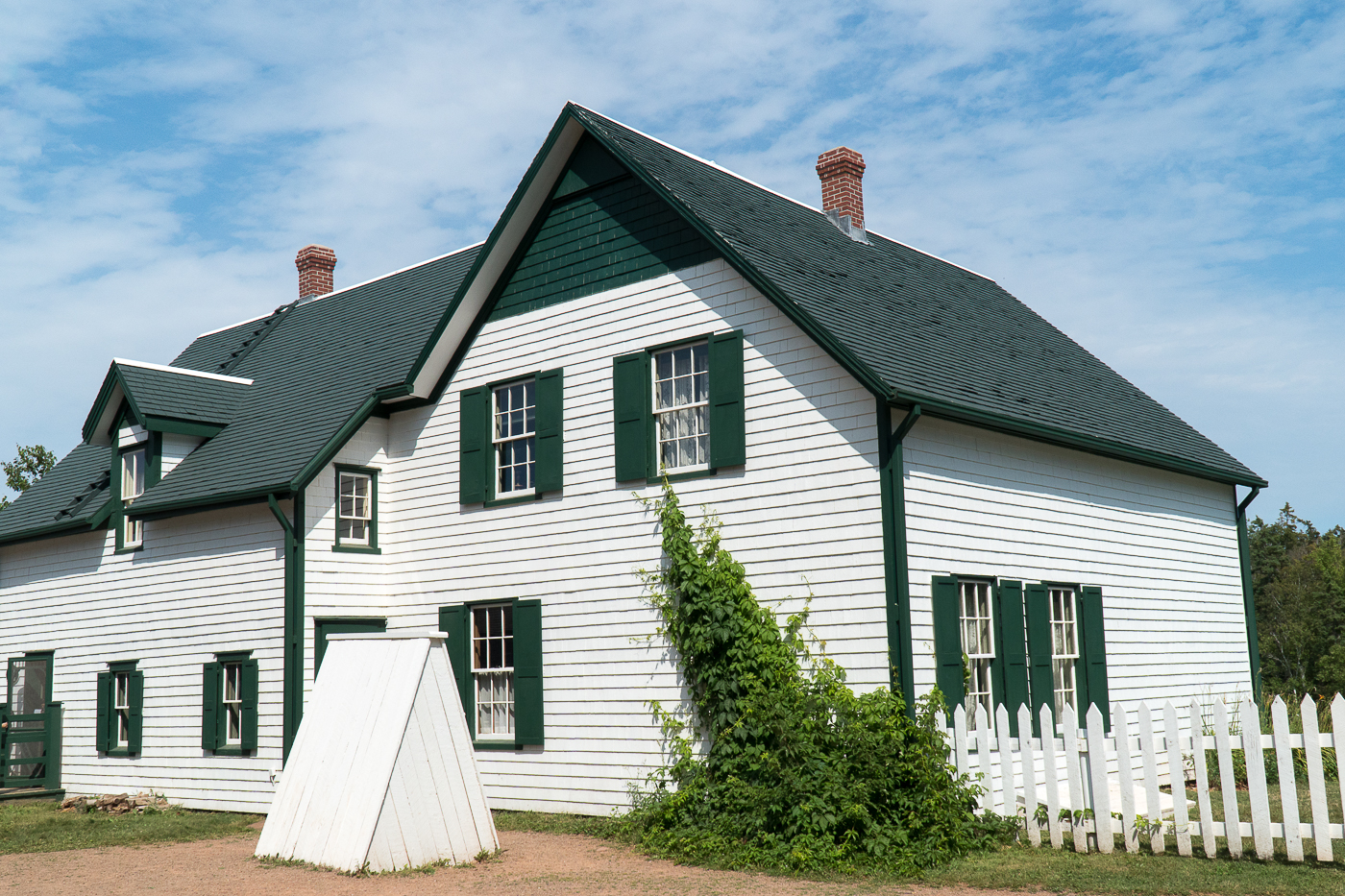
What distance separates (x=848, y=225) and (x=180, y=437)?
11.0 m

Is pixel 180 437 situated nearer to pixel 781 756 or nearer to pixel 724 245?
pixel 724 245

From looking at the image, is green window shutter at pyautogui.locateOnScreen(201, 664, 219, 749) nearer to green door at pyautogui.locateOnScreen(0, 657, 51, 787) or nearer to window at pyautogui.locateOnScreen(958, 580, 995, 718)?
green door at pyautogui.locateOnScreen(0, 657, 51, 787)

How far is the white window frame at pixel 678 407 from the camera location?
13.9 m

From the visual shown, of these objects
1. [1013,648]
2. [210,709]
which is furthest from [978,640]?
[210,709]

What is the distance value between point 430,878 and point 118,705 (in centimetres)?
1003

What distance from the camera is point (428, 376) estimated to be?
1662 cm

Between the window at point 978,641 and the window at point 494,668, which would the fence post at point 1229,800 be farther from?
the window at point 494,668

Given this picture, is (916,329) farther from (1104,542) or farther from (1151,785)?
(1151,785)

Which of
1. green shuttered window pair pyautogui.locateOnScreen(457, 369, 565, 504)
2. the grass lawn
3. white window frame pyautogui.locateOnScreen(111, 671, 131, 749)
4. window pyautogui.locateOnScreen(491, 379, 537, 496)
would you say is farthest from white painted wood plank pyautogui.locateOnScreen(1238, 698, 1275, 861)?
white window frame pyautogui.locateOnScreen(111, 671, 131, 749)

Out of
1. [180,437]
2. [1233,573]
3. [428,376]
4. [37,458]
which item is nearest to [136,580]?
[180,437]

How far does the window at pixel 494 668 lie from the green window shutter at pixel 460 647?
0.09m

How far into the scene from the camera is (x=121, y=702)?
59.7 feet

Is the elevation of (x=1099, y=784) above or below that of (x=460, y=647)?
below

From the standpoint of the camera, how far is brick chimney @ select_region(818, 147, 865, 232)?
19.5 meters
